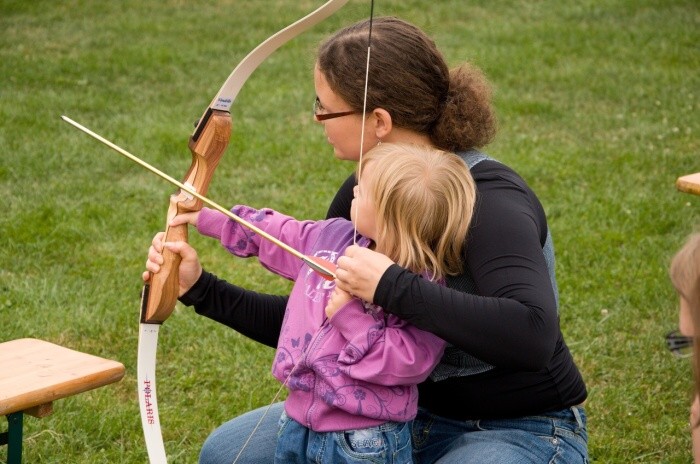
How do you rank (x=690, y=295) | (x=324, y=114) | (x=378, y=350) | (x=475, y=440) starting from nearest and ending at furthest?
1. (x=690, y=295)
2. (x=378, y=350)
3. (x=475, y=440)
4. (x=324, y=114)

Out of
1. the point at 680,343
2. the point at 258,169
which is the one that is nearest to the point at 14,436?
the point at 680,343

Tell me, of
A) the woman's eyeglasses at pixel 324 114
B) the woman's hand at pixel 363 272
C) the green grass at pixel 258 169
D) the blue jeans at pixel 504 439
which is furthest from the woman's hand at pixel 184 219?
the green grass at pixel 258 169

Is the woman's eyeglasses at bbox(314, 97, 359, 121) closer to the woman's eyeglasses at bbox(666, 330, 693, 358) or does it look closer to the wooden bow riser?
the wooden bow riser

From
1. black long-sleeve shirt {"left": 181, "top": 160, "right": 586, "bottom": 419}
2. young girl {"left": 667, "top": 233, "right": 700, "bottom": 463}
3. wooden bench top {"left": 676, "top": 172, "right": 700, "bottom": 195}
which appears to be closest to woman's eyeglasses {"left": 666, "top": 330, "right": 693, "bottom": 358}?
young girl {"left": 667, "top": 233, "right": 700, "bottom": 463}

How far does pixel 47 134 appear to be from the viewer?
6.94 meters

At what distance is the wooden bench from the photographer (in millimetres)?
2600

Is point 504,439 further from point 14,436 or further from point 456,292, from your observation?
point 14,436

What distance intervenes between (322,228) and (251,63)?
16.9 inches

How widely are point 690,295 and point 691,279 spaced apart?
1.1 inches

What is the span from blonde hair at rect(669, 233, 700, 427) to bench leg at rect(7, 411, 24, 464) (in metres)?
1.63

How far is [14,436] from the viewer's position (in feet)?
8.96

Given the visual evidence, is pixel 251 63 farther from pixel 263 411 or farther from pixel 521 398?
pixel 521 398

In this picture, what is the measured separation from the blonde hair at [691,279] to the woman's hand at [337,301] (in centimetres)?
61

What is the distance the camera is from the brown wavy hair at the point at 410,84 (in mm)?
2424
